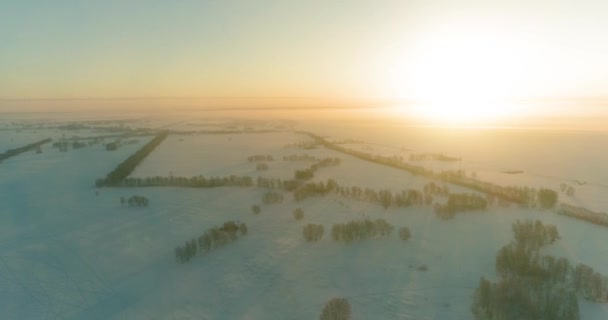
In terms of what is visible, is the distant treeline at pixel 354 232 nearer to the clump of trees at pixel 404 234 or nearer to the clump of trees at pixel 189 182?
the clump of trees at pixel 404 234

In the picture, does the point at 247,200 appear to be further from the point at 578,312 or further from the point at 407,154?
the point at 407,154

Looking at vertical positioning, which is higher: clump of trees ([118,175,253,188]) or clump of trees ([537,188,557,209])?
clump of trees ([537,188,557,209])

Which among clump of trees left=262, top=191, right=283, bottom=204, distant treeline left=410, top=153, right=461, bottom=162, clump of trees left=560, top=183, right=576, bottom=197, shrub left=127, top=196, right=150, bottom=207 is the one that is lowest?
shrub left=127, top=196, right=150, bottom=207

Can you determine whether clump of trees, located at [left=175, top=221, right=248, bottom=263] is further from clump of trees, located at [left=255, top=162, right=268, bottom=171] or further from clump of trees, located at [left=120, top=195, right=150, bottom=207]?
clump of trees, located at [left=255, top=162, right=268, bottom=171]

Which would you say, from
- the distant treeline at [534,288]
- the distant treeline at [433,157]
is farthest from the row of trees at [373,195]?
the distant treeline at [433,157]

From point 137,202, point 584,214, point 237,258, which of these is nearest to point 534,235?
point 584,214

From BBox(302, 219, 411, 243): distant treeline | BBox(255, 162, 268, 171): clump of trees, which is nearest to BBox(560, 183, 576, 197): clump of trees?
BBox(302, 219, 411, 243): distant treeline

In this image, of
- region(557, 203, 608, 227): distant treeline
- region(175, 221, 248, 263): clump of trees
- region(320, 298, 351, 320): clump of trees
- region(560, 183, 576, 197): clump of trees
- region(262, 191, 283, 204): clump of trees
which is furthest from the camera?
region(560, 183, 576, 197): clump of trees
